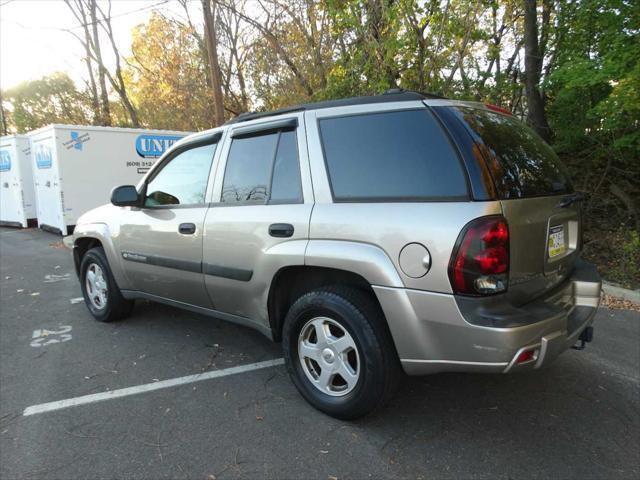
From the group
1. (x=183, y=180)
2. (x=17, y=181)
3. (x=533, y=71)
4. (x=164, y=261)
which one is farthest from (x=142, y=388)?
(x=17, y=181)

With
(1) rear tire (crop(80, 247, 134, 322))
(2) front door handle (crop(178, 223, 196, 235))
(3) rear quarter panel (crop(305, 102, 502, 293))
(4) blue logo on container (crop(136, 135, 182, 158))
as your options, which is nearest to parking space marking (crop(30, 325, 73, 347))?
(1) rear tire (crop(80, 247, 134, 322))

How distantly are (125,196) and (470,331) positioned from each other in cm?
293

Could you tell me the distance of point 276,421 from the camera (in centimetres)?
271

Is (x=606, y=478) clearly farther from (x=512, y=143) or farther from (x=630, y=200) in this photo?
(x=630, y=200)

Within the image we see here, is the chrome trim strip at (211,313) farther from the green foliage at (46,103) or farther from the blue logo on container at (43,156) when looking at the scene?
the green foliage at (46,103)

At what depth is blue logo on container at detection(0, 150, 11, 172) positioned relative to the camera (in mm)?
13108

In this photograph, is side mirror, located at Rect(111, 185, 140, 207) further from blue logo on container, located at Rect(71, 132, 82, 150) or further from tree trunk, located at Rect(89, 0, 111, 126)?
tree trunk, located at Rect(89, 0, 111, 126)

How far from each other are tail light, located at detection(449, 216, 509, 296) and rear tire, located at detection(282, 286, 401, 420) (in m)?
0.55

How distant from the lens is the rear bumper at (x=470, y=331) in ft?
6.77

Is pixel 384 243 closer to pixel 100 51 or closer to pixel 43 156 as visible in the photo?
pixel 43 156

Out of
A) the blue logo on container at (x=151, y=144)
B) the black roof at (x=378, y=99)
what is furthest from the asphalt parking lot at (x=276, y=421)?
the blue logo on container at (x=151, y=144)

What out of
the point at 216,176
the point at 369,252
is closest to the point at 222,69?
the point at 216,176

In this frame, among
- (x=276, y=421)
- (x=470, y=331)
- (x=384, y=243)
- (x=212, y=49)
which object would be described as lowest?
(x=276, y=421)

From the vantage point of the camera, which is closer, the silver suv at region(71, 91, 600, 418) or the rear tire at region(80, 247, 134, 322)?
the silver suv at region(71, 91, 600, 418)
